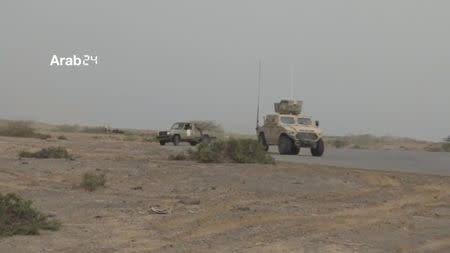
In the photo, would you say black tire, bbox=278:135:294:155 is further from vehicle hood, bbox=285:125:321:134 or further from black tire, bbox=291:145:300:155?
vehicle hood, bbox=285:125:321:134

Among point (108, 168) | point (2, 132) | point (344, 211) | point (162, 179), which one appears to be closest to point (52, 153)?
point (108, 168)

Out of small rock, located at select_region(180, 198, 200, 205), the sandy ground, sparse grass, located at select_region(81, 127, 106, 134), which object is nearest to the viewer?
the sandy ground

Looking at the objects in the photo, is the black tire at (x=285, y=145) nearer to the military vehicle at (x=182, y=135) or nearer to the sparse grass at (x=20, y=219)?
the military vehicle at (x=182, y=135)

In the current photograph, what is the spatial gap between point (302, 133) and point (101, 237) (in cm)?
2420

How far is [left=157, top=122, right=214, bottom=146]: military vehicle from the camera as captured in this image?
168 feet

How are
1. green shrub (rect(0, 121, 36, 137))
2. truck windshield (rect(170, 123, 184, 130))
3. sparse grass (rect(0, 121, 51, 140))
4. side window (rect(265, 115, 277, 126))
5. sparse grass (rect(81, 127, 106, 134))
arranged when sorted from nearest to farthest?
side window (rect(265, 115, 277, 126)) < truck windshield (rect(170, 123, 184, 130)) < sparse grass (rect(0, 121, 51, 140)) < green shrub (rect(0, 121, 36, 137)) < sparse grass (rect(81, 127, 106, 134))

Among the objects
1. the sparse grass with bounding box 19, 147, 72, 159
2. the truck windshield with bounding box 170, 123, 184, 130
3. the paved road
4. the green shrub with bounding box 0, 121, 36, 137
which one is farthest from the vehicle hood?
the green shrub with bounding box 0, 121, 36, 137

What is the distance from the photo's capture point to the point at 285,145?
32.9 meters

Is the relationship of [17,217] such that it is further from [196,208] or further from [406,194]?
[406,194]

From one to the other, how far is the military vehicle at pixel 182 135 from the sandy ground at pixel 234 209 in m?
31.4

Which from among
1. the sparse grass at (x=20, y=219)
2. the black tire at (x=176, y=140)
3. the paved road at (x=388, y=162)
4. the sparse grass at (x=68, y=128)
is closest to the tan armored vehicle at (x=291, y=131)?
the paved road at (x=388, y=162)

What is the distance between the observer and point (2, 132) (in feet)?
187

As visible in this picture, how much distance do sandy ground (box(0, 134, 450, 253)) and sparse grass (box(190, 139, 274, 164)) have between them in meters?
2.29

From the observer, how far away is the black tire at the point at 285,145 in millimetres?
32812
